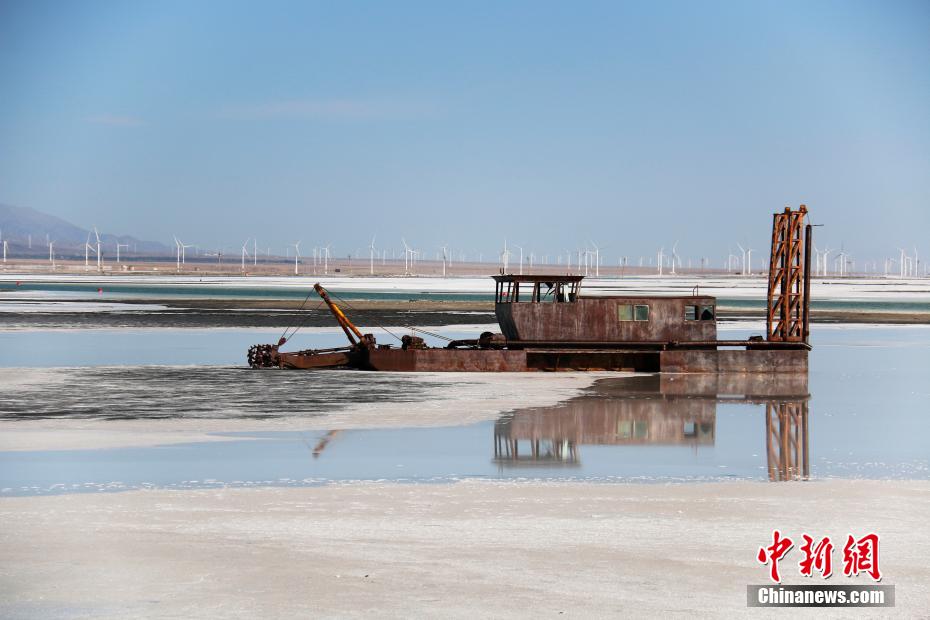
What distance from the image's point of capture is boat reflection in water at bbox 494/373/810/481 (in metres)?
24.0

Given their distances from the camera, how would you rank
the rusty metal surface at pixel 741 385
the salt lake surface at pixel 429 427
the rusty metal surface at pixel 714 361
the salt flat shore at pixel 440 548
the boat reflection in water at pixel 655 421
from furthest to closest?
the rusty metal surface at pixel 714 361, the rusty metal surface at pixel 741 385, the boat reflection in water at pixel 655 421, the salt lake surface at pixel 429 427, the salt flat shore at pixel 440 548

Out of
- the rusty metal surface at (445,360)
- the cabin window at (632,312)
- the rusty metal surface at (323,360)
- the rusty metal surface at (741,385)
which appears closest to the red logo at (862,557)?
the rusty metal surface at (741,385)

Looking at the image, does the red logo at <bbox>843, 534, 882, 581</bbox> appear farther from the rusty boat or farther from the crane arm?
the crane arm

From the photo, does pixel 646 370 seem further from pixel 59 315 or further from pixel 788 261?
pixel 59 315

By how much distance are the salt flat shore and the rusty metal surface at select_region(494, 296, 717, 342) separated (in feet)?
77.9

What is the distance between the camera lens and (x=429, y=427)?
28.1 meters

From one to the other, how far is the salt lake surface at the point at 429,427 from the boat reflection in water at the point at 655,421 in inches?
2.8

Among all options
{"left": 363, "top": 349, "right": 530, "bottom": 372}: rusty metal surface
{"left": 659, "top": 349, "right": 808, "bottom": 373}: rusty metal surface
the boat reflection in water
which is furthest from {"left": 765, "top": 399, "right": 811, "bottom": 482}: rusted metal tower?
{"left": 363, "top": 349, "right": 530, "bottom": 372}: rusty metal surface

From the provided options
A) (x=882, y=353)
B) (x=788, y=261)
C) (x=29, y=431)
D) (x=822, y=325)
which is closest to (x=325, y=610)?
(x=29, y=431)

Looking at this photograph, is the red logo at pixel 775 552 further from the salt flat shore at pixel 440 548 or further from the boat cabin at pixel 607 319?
the boat cabin at pixel 607 319

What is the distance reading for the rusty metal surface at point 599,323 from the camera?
145 ft

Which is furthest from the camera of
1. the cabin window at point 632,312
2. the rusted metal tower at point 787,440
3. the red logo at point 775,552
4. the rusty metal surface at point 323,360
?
the cabin window at point 632,312

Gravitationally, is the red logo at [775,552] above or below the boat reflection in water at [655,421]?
below

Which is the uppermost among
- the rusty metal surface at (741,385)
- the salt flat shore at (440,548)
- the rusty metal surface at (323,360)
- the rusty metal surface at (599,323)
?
the rusty metal surface at (599,323)
